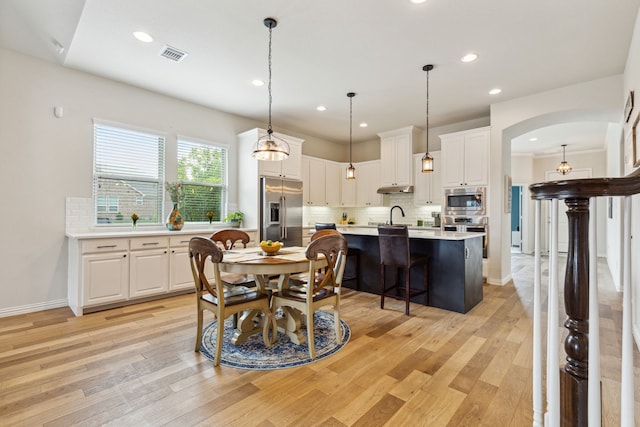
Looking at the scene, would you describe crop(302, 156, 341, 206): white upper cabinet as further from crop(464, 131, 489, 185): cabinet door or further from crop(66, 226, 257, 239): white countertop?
crop(464, 131, 489, 185): cabinet door

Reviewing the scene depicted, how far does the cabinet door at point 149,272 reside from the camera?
12.7 feet

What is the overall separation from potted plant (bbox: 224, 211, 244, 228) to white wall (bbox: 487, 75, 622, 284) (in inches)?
164

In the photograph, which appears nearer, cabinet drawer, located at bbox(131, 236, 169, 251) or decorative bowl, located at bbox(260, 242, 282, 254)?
decorative bowl, located at bbox(260, 242, 282, 254)

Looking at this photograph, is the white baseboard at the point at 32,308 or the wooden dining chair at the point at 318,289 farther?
the white baseboard at the point at 32,308

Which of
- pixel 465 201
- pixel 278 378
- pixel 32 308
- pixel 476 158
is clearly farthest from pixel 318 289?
pixel 476 158

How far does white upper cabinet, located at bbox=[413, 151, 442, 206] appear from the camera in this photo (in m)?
6.03

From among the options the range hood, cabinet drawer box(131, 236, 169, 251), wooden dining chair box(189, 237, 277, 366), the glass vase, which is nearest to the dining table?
wooden dining chair box(189, 237, 277, 366)

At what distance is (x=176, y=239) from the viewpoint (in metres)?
4.26

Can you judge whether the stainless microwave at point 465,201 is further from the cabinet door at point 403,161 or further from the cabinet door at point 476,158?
the cabinet door at point 403,161

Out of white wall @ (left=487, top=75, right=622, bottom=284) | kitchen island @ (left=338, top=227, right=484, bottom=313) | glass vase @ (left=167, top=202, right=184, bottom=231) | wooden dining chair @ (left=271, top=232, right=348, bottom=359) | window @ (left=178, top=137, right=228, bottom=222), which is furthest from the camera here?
window @ (left=178, top=137, right=228, bottom=222)

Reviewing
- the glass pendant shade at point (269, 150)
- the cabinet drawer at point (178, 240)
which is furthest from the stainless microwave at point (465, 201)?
the cabinet drawer at point (178, 240)

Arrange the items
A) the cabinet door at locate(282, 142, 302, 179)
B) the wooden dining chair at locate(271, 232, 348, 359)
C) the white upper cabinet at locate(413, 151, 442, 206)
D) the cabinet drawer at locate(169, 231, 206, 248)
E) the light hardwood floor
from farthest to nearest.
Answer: the white upper cabinet at locate(413, 151, 442, 206), the cabinet door at locate(282, 142, 302, 179), the cabinet drawer at locate(169, 231, 206, 248), the wooden dining chair at locate(271, 232, 348, 359), the light hardwood floor

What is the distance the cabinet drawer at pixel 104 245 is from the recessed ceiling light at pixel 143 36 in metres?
2.26

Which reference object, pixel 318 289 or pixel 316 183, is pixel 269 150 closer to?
pixel 318 289
